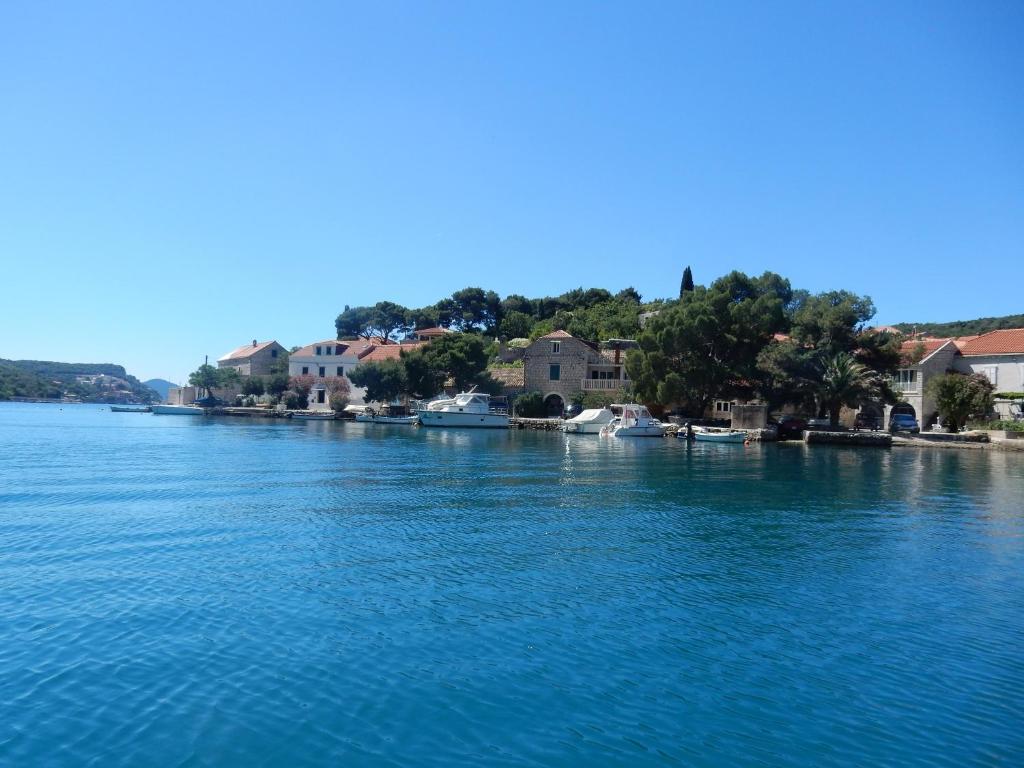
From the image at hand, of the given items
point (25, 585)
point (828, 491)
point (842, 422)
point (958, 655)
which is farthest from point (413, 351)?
point (958, 655)

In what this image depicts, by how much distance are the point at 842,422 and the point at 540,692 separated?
55.1 m

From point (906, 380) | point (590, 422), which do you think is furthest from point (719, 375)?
point (906, 380)

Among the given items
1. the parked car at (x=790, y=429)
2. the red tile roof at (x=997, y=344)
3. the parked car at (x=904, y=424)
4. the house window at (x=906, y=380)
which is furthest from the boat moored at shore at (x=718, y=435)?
the red tile roof at (x=997, y=344)

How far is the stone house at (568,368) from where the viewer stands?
66.2 m

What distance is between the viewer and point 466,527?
18.3 m

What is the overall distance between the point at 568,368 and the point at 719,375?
15.8 metres

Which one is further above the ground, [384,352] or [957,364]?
[384,352]

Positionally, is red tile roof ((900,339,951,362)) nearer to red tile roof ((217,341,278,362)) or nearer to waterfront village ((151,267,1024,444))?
waterfront village ((151,267,1024,444))

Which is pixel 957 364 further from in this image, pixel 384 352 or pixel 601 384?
pixel 384 352

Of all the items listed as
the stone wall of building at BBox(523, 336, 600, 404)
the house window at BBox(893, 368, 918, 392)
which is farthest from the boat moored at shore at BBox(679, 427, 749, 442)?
the stone wall of building at BBox(523, 336, 600, 404)

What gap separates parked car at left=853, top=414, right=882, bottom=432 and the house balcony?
19.1 m

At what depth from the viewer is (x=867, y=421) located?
2243 inches

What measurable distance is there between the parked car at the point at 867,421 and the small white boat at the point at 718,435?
38.3 ft

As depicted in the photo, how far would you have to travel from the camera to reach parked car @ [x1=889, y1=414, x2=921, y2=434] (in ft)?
171
